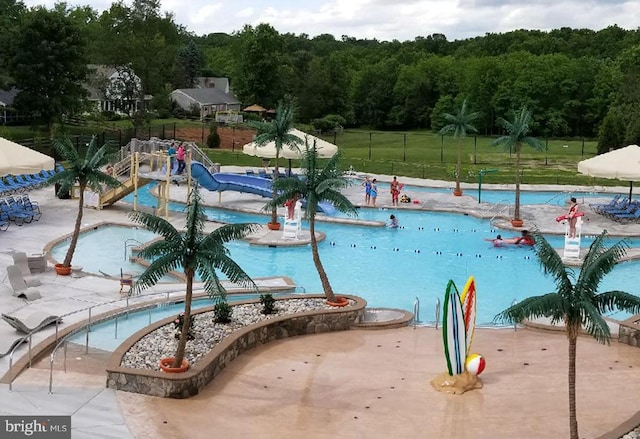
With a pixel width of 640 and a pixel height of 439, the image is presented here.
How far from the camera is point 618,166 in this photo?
33.5 metres

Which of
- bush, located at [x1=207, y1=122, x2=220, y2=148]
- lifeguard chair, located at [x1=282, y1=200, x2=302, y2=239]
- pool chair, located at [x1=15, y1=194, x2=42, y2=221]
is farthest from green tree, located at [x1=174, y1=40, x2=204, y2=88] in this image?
lifeguard chair, located at [x1=282, y1=200, x2=302, y2=239]

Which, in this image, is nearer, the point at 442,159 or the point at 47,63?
the point at 47,63

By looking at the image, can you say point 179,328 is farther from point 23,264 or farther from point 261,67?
point 261,67

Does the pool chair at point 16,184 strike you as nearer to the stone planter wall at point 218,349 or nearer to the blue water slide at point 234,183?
the blue water slide at point 234,183

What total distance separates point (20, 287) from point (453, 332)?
37.2ft

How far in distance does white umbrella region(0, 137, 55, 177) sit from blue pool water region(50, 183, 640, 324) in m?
2.96

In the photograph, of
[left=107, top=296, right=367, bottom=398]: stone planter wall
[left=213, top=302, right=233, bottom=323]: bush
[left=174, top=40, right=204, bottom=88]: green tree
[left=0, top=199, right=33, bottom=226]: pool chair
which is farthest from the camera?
[left=174, top=40, right=204, bottom=88]: green tree

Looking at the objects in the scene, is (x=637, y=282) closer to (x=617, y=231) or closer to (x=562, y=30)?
(x=617, y=231)

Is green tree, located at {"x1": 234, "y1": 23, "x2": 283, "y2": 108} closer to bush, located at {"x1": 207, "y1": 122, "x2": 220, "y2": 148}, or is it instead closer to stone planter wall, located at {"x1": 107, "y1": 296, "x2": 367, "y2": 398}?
bush, located at {"x1": 207, "y1": 122, "x2": 220, "y2": 148}

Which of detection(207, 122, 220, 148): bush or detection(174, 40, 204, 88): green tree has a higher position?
detection(174, 40, 204, 88): green tree

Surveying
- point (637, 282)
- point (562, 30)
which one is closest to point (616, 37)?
point (562, 30)

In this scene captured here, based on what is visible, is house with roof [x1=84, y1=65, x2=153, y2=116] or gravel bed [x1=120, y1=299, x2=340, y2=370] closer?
gravel bed [x1=120, y1=299, x2=340, y2=370]

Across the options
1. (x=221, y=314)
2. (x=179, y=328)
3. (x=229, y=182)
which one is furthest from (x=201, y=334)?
(x=229, y=182)

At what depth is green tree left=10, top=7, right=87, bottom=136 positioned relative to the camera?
51531 millimetres
